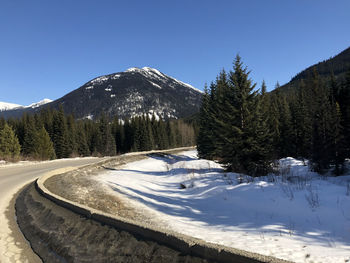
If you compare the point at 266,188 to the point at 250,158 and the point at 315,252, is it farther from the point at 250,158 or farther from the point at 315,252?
the point at 250,158

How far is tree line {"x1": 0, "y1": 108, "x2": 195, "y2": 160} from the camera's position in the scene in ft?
155

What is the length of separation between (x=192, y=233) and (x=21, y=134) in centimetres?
6998

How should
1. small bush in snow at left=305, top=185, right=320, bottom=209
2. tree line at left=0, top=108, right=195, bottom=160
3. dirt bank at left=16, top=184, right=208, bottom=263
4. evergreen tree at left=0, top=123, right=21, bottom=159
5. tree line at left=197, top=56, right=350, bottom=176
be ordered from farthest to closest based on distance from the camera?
tree line at left=0, top=108, right=195, bottom=160, evergreen tree at left=0, top=123, right=21, bottom=159, tree line at left=197, top=56, right=350, bottom=176, small bush in snow at left=305, top=185, right=320, bottom=209, dirt bank at left=16, top=184, right=208, bottom=263

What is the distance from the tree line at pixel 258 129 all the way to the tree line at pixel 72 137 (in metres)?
27.2

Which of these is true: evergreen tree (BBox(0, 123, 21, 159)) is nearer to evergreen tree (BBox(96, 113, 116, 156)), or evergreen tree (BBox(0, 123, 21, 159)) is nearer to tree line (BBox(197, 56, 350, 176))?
evergreen tree (BBox(96, 113, 116, 156))

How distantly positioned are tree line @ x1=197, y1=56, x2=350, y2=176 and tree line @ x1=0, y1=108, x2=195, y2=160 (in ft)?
89.3

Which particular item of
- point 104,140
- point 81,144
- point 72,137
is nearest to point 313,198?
point 72,137

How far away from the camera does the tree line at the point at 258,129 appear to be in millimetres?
16438

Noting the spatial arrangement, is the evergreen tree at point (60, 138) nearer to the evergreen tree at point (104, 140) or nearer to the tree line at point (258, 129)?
the evergreen tree at point (104, 140)

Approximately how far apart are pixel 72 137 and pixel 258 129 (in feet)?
173

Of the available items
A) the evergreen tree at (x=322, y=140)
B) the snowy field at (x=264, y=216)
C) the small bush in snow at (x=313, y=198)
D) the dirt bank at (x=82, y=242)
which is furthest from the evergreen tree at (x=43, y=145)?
the small bush in snow at (x=313, y=198)

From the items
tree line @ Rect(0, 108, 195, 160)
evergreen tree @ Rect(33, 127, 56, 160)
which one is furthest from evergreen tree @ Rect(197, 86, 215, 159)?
evergreen tree @ Rect(33, 127, 56, 160)

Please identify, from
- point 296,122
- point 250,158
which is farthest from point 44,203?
point 296,122

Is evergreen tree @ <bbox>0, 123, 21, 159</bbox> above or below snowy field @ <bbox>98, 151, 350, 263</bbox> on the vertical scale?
above
